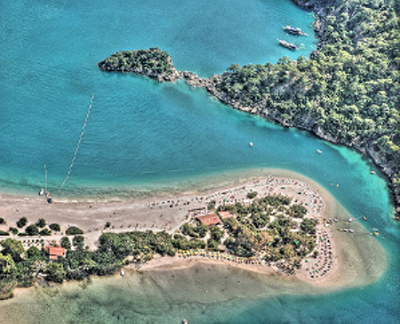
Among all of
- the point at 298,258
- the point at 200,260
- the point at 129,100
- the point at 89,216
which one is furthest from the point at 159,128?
the point at 298,258

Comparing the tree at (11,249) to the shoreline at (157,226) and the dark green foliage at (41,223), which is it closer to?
the shoreline at (157,226)

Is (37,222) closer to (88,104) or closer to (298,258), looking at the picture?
(88,104)

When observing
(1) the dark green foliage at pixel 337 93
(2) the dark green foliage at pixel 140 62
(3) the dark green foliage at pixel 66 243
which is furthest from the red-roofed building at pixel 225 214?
(2) the dark green foliage at pixel 140 62

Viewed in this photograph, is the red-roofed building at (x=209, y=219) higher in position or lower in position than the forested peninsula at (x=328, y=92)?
lower

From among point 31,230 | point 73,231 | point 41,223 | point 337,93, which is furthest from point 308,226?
point 31,230

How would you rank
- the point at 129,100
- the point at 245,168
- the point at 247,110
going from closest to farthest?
the point at 245,168
the point at 129,100
the point at 247,110

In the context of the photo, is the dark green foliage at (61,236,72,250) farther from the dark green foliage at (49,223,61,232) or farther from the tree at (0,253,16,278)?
the tree at (0,253,16,278)

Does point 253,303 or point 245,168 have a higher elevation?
point 245,168
